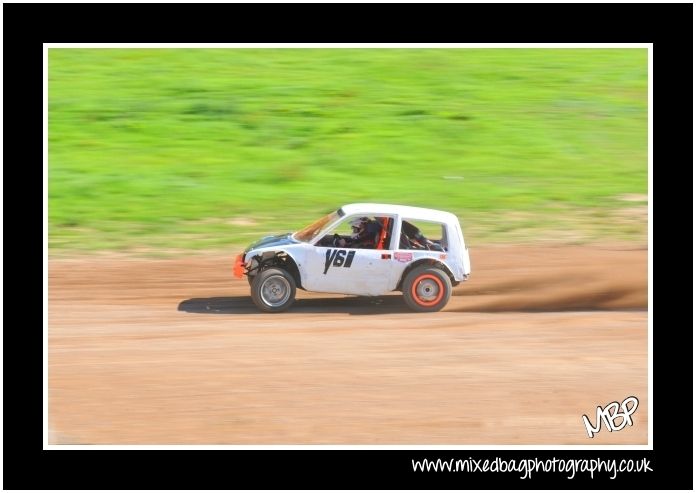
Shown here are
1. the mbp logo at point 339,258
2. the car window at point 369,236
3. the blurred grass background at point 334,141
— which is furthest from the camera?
the blurred grass background at point 334,141

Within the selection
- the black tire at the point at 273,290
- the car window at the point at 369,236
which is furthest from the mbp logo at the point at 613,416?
the black tire at the point at 273,290

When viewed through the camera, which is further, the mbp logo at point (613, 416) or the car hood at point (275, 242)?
the car hood at point (275, 242)

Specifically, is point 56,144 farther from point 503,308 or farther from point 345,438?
point 345,438

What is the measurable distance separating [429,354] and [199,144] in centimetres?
994

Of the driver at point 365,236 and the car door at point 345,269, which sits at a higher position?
the driver at point 365,236

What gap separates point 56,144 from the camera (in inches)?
790

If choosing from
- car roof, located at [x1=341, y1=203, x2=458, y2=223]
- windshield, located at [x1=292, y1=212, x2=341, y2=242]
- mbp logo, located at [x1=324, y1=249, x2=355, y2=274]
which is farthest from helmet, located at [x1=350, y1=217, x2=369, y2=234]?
mbp logo, located at [x1=324, y1=249, x2=355, y2=274]

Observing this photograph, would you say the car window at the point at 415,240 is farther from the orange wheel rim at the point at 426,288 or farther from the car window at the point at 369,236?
the orange wheel rim at the point at 426,288

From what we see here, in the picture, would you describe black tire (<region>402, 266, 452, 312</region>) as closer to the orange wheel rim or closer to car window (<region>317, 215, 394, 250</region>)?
the orange wheel rim

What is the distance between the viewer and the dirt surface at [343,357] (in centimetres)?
1023

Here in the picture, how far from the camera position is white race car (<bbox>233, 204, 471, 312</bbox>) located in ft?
43.7

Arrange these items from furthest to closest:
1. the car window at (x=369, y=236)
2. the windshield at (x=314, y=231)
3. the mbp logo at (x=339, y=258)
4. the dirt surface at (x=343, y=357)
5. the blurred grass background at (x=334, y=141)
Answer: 1. the blurred grass background at (x=334, y=141)
2. the windshield at (x=314, y=231)
3. the car window at (x=369, y=236)
4. the mbp logo at (x=339, y=258)
5. the dirt surface at (x=343, y=357)

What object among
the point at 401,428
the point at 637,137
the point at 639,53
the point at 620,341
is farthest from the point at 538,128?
the point at 401,428

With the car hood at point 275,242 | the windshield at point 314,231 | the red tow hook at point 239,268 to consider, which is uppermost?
the windshield at point 314,231
